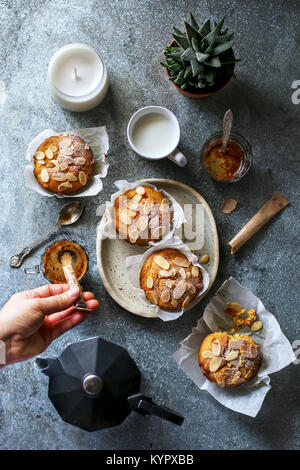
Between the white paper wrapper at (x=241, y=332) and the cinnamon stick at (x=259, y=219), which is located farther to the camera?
the cinnamon stick at (x=259, y=219)

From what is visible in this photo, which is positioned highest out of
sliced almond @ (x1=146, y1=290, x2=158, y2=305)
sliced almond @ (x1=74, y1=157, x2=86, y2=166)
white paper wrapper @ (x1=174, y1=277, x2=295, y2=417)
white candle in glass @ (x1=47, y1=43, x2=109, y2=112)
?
white candle in glass @ (x1=47, y1=43, x2=109, y2=112)

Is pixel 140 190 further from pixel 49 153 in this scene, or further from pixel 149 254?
pixel 49 153

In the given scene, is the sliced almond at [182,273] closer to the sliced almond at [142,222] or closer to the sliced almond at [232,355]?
the sliced almond at [142,222]

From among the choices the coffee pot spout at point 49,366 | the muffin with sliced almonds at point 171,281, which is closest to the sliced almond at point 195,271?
the muffin with sliced almonds at point 171,281

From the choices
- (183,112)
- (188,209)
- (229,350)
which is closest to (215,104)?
(183,112)

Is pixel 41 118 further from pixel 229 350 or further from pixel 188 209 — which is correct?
pixel 229 350

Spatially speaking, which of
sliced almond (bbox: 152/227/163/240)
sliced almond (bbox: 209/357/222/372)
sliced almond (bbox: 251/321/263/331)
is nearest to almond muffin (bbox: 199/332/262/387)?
sliced almond (bbox: 209/357/222/372)

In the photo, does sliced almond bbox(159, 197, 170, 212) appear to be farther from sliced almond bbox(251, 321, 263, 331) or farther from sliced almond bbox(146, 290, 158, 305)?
sliced almond bbox(251, 321, 263, 331)
